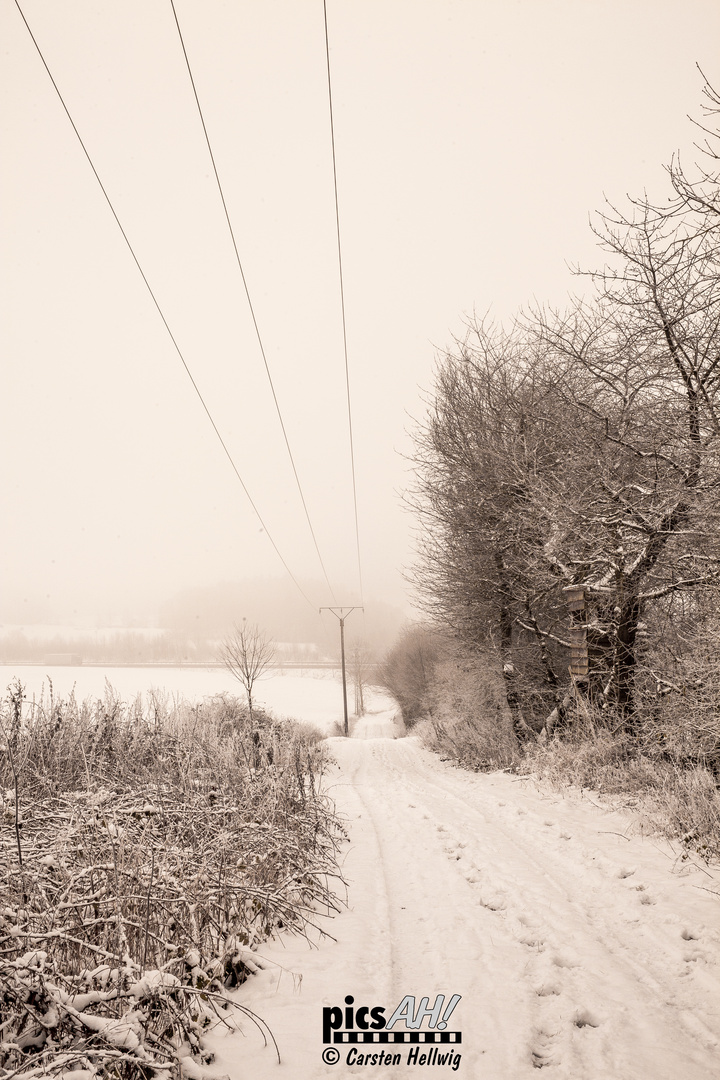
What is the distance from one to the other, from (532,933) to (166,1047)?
242cm

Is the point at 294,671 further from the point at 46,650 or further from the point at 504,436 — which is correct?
the point at 504,436

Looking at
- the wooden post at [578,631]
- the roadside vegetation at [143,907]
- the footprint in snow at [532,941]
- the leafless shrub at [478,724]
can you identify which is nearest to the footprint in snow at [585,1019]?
the footprint in snow at [532,941]

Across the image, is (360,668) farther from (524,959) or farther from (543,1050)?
(543,1050)

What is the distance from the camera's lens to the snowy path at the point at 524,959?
241 cm

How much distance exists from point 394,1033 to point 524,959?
1032mm

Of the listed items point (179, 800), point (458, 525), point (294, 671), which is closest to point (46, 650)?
point (294, 671)

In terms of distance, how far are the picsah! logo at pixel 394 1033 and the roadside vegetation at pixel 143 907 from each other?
1.14ft

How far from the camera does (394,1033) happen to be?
264cm

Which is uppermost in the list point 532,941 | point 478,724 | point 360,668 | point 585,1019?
point 585,1019

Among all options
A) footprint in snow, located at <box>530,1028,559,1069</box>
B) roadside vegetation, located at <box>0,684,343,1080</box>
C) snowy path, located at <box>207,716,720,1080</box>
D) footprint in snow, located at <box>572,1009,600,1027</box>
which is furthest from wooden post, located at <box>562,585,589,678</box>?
footprint in snow, located at <box>530,1028,559,1069</box>

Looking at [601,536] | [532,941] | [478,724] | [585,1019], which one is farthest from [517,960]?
[478,724]

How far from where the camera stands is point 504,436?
1184 centimetres

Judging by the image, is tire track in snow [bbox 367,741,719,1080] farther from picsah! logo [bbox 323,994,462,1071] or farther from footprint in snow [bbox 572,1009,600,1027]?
picsah! logo [bbox 323,994,462,1071]

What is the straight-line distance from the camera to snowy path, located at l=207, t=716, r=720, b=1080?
241cm
